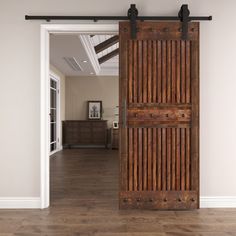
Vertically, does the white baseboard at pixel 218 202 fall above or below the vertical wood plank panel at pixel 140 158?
below

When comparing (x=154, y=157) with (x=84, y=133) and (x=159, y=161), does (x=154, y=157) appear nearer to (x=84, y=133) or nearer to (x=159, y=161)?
(x=159, y=161)

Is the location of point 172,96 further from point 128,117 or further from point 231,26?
point 231,26

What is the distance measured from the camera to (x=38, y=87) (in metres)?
2.90

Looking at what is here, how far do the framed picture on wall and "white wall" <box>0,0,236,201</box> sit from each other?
6.44m

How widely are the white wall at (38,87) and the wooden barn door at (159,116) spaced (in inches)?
8.1

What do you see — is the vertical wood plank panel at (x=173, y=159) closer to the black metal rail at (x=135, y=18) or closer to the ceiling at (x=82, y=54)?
the black metal rail at (x=135, y=18)

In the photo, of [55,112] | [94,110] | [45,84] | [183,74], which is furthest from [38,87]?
[94,110]

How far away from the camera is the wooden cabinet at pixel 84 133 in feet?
28.8

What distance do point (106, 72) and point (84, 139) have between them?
99.8 inches

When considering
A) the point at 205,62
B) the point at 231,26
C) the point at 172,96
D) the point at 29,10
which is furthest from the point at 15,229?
the point at 231,26

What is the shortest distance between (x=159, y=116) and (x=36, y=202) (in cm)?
166

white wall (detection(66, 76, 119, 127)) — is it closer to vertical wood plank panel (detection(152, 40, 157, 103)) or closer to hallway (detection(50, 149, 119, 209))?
hallway (detection(50, 149, 119, 209))

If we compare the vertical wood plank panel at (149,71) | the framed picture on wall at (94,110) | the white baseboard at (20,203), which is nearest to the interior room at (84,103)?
the framed picture on wall at (94,110)

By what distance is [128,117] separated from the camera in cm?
280
